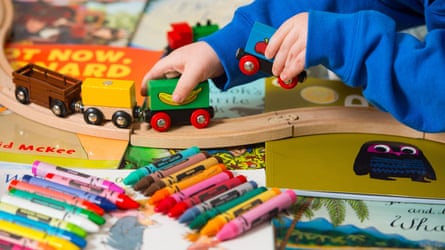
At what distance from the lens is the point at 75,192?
64 cm

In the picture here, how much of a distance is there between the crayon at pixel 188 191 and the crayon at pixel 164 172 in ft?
0.11

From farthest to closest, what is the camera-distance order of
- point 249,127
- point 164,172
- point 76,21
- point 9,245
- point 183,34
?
point 76,21 → point 183,34 → point 249,127 → point 164,172 → point 9,245

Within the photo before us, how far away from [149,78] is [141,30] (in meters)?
0.27

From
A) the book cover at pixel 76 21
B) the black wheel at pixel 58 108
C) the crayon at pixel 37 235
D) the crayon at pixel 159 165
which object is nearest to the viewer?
the crayon at pixel 37 235

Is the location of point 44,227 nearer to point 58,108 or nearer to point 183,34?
point 58,108

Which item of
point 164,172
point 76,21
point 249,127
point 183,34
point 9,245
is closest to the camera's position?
point 9,245

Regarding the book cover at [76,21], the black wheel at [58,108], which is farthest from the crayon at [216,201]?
the book cover at [76,21]

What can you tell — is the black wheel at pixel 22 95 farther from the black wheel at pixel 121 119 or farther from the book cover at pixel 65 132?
the black wheel at pixel 121 119

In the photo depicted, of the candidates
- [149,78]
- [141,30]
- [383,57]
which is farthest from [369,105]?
[141,30]

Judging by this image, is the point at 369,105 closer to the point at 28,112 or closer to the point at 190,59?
the point at 190,59

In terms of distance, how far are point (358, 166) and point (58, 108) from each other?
35 cm

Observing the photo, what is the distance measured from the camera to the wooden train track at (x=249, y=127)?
2.51 feet

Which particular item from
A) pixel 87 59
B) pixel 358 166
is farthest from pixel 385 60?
pixel 87 59

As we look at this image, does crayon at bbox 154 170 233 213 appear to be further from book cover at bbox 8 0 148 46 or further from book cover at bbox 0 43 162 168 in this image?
book cover at bbox 8 0 148 46
